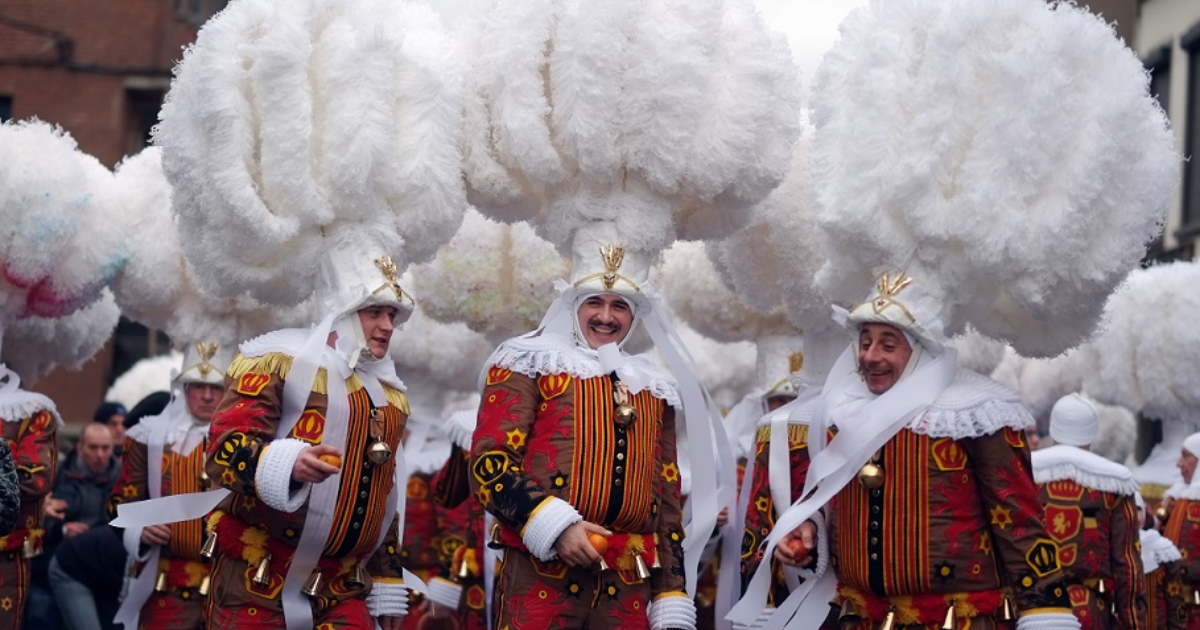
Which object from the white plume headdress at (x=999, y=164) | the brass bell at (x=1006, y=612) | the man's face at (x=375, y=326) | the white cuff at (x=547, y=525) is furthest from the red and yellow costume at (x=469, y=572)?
the brass bell at (x=1006, y=612)

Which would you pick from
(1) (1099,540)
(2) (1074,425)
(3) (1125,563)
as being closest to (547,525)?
(1) (1099,540)

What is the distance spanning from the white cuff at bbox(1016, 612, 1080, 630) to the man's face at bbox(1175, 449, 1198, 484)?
4.24 m

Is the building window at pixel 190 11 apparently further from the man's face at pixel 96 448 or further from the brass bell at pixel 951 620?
the brass bell at pixel 951 620

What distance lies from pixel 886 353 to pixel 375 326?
1.78 meters

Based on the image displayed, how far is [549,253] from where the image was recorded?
862 cm

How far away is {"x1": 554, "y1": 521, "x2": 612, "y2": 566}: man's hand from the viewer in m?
5.72

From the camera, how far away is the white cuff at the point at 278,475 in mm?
5750

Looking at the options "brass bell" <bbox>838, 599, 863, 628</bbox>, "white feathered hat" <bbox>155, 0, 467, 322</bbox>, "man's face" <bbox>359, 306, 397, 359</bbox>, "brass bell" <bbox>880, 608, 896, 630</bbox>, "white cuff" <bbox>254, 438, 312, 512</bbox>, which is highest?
"white feathered hat" <bbox>155, 0, 467, 322</bbox>

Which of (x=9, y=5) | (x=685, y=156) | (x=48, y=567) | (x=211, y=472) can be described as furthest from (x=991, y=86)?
(x=9, y=5)

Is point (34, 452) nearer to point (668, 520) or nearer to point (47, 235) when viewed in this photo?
point (47, 235)

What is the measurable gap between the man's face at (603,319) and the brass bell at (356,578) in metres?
1.14

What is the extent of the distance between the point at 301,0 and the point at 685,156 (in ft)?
4.93

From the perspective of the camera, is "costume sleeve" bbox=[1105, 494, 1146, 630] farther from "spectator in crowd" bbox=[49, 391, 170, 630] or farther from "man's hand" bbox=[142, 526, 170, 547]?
"spectator in crowd" bbox=[49, 391, 170, 630]

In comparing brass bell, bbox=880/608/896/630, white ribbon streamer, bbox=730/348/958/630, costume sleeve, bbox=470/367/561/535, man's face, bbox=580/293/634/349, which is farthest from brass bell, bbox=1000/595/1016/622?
man's face, bbox=580/293/634/349
